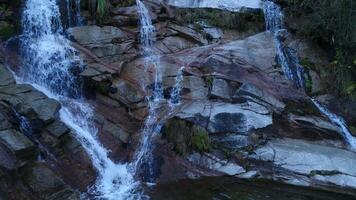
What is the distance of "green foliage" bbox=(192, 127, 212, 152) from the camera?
9.01 metres

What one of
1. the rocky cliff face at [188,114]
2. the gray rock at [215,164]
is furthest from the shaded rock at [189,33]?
the gray rock at [215,164]

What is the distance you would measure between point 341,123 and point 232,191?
3.59 m

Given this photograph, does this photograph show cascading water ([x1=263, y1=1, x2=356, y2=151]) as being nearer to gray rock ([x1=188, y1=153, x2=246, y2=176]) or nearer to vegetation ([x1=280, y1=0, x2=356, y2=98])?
vegetation ([x1=280, y1=0, x2=356, y2=98])

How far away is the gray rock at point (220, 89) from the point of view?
1003 cm

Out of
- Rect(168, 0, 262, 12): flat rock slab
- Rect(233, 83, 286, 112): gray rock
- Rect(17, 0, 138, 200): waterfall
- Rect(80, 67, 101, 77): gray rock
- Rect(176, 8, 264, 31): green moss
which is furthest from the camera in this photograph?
Rect(168, 0, 262, 12): flat rock slab

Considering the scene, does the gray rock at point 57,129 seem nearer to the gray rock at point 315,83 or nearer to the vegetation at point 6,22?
the vegetation at point 6,22

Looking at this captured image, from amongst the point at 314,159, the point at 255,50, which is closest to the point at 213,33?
the point at 255,50

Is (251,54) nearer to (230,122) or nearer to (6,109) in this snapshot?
(230,122)

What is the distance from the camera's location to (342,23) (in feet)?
36.5

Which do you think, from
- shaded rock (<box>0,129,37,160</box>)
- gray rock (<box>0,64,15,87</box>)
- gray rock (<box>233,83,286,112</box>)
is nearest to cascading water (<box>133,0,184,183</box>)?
gray rock (<box>233,83,286,112</box>)

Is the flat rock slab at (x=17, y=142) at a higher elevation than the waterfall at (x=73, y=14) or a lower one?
lower

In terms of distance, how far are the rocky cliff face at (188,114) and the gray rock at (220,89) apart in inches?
1.3

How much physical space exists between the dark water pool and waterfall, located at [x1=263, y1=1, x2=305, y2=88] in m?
3.57

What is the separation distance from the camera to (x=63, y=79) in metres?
9.69
